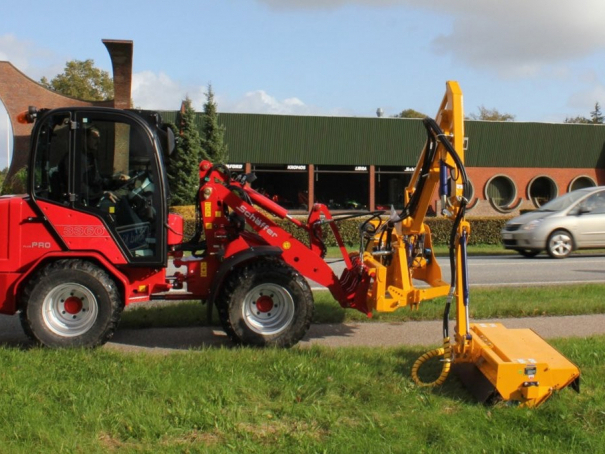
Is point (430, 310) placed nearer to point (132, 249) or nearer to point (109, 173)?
point (132, 249)

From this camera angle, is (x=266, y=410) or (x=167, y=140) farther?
(x=167, y=140)

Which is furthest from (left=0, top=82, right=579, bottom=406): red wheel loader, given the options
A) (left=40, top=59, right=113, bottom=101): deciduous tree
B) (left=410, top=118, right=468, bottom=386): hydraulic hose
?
(left=40, top=59, right=113, bottom=101): deciduous tree

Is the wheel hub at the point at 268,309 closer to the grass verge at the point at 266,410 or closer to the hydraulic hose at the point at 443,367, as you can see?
the grass verge at the point at 266,410

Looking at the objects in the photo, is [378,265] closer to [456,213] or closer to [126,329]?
[456,213]

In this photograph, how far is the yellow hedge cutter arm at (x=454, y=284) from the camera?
496 centimetres

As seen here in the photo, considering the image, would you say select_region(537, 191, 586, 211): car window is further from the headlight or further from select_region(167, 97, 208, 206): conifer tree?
select_region(167, 97, 208, 206): conifer tree

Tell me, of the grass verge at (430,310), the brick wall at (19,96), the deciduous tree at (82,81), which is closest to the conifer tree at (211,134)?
the brick wall at (19,96)

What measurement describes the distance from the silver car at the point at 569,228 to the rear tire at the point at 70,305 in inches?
504

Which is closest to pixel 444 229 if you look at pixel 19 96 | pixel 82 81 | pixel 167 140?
pixel 167 140

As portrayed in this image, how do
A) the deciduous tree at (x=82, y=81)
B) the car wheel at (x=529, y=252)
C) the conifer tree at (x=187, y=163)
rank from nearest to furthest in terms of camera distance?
the car wheel at (x=529, y=252)
the conifer tree at (x=187, y=163)
the deciduous tree at (x=82, y=81)

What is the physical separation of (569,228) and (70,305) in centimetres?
1347

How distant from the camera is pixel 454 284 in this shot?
5.72 meters

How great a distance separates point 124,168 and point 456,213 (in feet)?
10.9

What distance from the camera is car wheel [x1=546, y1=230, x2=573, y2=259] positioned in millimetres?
16891
